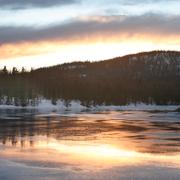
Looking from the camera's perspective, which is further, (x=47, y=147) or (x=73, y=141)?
(x=73, y=141)

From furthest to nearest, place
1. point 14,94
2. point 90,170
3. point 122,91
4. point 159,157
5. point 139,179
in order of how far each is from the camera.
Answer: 1. point 122,91
2. point 14,94
3. point 159,157
4. point 90,170
5. point 139,179

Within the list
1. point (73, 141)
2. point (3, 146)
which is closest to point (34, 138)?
point (73, 141)

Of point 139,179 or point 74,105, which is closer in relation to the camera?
point 139,179

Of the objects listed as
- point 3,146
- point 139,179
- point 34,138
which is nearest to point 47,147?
point 3,146

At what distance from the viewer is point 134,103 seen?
19600cm

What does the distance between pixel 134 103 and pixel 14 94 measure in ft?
183

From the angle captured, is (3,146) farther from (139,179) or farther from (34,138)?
(139,179)

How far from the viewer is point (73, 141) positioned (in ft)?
122

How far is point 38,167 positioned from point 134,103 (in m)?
174

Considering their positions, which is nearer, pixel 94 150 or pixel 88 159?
pixel 88 159

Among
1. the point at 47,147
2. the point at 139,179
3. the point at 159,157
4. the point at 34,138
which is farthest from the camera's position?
the point at 34,138

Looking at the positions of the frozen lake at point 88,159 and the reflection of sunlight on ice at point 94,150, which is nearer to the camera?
the frozen lake at point 88,159

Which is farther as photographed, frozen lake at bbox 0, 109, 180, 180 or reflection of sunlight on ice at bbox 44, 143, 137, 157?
reflection of sunlight on ice at bbox 44, 143, 137, 157

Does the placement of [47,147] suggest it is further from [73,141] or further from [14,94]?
[14,94]
